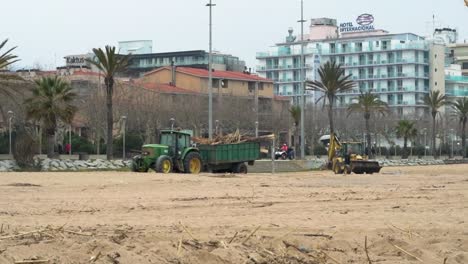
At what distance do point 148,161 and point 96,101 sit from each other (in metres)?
37.3

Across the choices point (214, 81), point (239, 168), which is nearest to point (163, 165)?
point (239, 168)

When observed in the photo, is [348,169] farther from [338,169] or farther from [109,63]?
[109,63]

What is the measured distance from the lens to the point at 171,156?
124ft

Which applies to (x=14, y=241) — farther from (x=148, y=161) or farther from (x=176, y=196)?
(x=148, y=161)

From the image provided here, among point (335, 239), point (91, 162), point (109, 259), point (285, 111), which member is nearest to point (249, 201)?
point (335, 239)

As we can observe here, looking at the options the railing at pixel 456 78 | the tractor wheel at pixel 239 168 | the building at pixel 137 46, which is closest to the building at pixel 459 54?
the railing at pixel 456 78

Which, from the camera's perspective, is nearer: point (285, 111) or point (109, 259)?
point (109, 259)

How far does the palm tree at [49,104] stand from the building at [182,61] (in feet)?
261

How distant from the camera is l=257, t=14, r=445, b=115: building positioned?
147 metres

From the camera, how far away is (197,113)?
83.4 meters

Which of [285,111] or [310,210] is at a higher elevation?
[285,111]

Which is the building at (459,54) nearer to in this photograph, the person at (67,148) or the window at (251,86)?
the window at (251,86)

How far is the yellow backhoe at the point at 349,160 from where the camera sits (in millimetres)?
44438

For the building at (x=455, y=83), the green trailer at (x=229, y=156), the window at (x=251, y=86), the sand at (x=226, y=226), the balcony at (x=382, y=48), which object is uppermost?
the balcony at (x=382, y=48)
